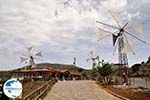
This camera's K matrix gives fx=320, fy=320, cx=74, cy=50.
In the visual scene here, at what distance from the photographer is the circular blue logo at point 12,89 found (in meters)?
10.9

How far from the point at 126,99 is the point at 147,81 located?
13055 millimetres

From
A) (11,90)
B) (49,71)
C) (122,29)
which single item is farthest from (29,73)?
(11,90)

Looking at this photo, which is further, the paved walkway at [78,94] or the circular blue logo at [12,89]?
the paved walkway at [78,94]

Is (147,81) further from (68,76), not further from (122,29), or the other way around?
(68,76)

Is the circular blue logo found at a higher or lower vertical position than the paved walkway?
higher

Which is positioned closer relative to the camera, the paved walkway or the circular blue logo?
the circular blue logo

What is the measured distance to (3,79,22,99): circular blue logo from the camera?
35.7 feet

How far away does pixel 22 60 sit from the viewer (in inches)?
4181

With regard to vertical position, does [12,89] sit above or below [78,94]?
above

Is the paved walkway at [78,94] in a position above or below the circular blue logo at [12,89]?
below

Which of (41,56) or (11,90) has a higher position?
(41,56)

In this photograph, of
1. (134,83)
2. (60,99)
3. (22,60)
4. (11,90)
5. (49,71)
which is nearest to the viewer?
(11,90)

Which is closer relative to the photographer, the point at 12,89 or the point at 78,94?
the point at 12,89

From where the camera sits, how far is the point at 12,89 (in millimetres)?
10961
